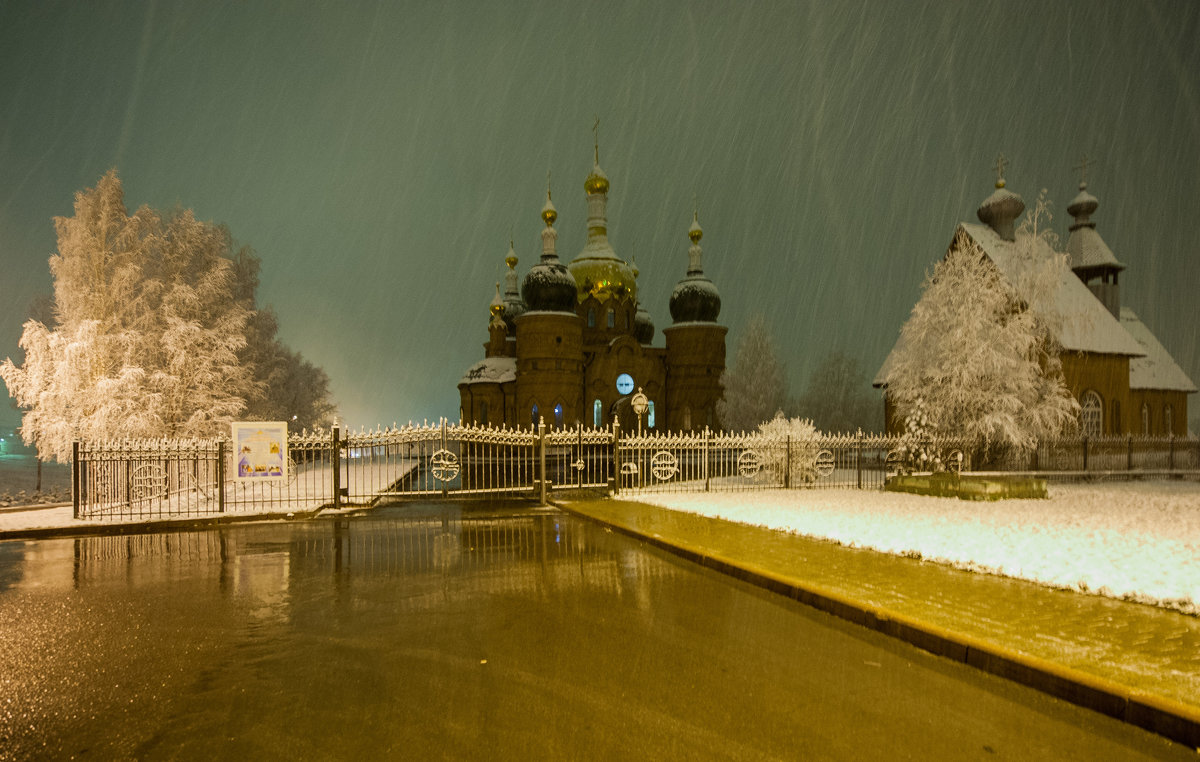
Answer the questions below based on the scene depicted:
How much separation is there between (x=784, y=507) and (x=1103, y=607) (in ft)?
25.6

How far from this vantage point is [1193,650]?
4.71 m

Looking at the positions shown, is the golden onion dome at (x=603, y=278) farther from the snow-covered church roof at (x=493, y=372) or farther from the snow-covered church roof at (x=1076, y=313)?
the snow-covered church roof at (x=1076, y=313)

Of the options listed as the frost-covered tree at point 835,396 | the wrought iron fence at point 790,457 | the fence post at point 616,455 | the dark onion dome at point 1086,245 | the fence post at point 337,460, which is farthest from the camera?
the frost-covered tree at point 835,396

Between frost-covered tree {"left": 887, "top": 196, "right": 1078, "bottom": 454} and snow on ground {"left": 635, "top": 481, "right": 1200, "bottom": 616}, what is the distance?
2.96m

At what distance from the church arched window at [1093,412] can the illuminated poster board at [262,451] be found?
1167 inches

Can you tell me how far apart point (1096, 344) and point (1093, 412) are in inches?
114

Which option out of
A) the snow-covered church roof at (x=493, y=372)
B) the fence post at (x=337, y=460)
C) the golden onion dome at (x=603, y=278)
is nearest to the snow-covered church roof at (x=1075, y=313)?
the fence post at (x=337, y=460)

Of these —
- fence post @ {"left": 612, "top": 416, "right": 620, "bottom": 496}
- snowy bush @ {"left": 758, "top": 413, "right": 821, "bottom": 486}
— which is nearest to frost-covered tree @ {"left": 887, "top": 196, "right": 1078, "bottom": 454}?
snowy bush @ {"left": 758, "top": 413, "right": 821, "bottom": 486}

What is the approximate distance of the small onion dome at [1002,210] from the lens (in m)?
28.5

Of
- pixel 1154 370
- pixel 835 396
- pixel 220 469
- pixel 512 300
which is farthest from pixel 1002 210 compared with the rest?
pixel 512 300

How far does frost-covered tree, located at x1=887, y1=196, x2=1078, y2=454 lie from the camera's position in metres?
18.9

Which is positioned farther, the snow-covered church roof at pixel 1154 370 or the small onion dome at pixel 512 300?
the small onion dome at pixel 512 300

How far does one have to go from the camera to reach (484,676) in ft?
15.0

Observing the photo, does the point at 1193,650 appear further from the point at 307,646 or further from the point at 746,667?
the point at 307,646
